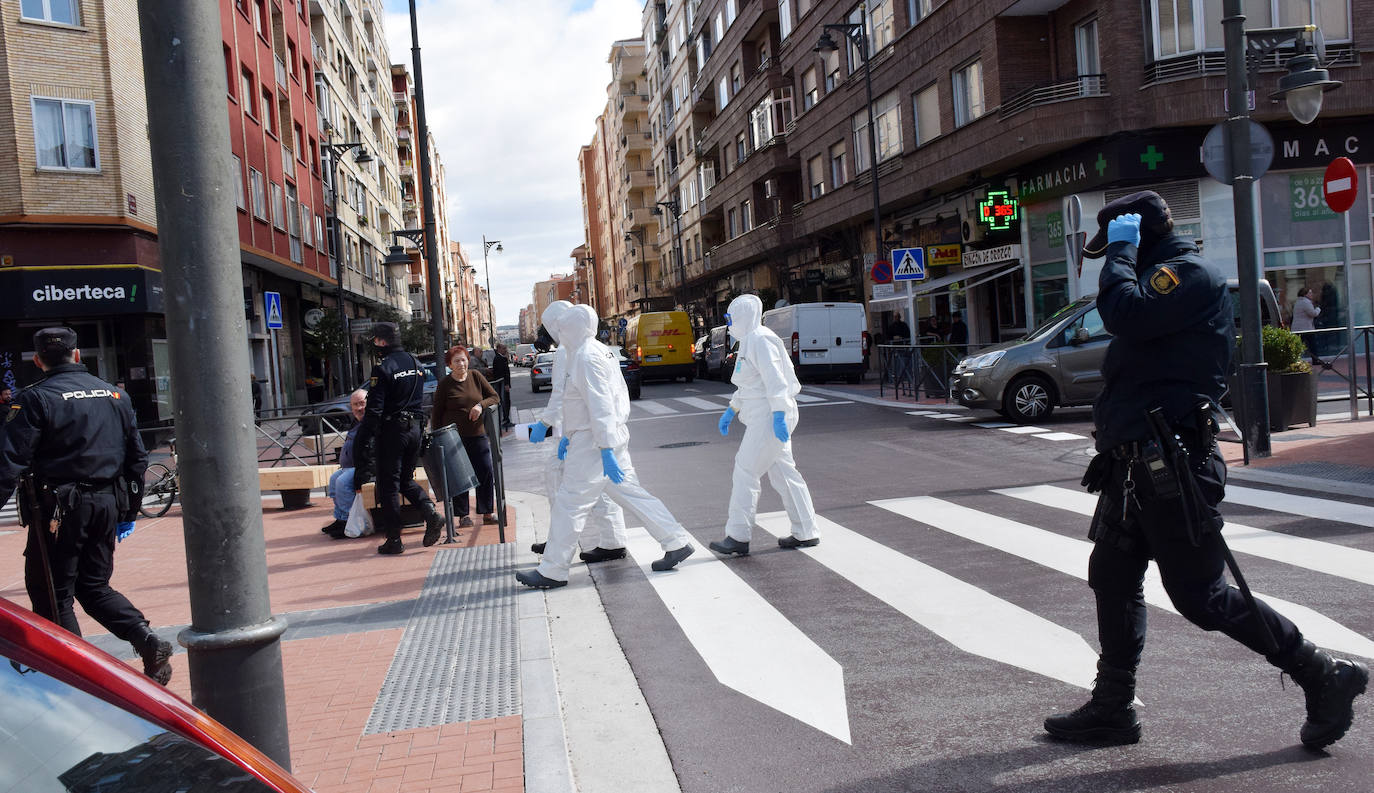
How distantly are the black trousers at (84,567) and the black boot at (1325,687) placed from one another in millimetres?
5004

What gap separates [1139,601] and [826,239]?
108 ft

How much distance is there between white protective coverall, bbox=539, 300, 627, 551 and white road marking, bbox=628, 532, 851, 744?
1.91ft

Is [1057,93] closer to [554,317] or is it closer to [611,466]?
[554,317]

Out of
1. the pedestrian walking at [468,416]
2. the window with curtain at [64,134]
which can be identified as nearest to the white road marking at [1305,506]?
the pedestrian walking at [468,416]

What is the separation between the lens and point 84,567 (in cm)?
517

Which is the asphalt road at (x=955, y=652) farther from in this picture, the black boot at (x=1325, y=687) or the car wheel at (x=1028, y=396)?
the car wheel at (x=1028, y=396)

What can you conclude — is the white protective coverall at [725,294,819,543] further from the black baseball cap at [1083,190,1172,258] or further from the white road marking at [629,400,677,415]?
the white road marking at [629,400,677,415]

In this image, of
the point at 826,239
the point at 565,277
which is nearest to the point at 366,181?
the point at 826,239

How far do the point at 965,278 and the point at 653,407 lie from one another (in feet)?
27.3

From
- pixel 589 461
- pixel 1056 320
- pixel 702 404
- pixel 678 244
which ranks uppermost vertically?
pixel 678 244

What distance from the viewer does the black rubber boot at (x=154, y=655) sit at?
521cm

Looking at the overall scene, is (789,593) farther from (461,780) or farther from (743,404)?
(461,780)

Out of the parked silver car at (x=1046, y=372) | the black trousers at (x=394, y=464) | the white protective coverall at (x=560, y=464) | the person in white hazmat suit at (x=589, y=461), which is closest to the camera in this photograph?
the person in white hazmat suit at (x=589, y=461)

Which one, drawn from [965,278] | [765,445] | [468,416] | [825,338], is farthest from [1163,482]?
[825,338]
